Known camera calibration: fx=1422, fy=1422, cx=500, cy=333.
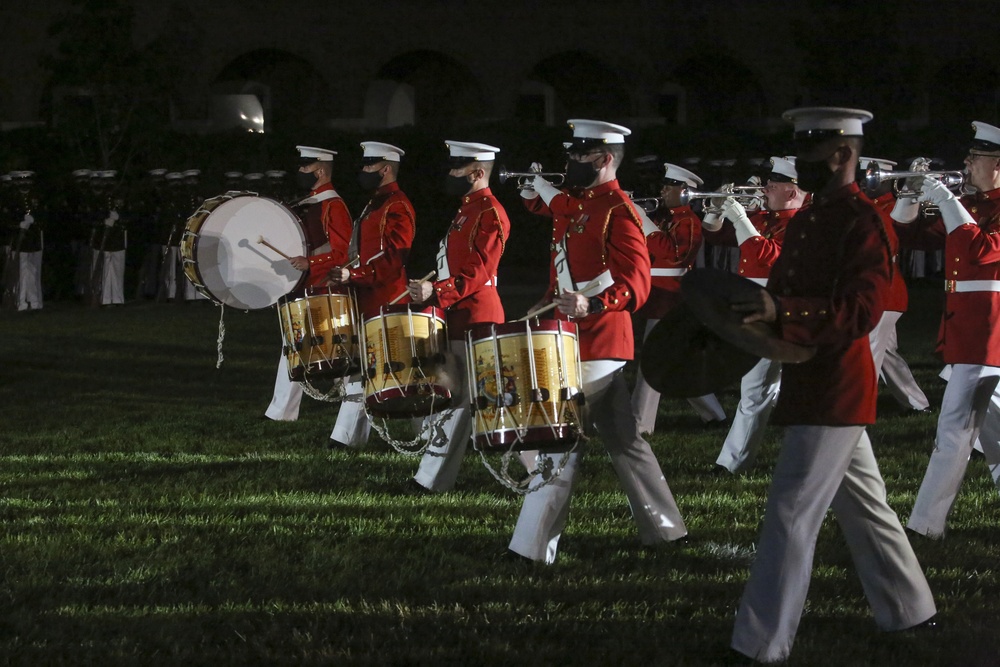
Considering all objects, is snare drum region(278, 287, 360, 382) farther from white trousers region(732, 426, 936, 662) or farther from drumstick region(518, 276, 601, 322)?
white trousers region(732, 426, 936, 662)

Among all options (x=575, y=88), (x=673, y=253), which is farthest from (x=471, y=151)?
(x=575, y=88)

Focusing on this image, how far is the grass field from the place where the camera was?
475 cm

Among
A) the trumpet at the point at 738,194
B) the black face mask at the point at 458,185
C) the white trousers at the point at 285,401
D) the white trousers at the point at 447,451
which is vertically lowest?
the white trousers at the point at 285,401

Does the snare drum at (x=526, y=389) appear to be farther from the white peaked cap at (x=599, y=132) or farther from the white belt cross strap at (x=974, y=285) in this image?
the white belt cross strap at (x=974, y=285)

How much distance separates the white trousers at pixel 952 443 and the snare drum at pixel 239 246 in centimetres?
409

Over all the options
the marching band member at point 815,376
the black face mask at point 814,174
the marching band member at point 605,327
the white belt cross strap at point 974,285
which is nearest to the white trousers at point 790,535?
the marching band member at point 815,376

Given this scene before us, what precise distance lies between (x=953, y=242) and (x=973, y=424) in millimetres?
848

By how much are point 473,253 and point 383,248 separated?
115cm

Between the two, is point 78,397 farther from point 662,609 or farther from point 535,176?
point 662,609

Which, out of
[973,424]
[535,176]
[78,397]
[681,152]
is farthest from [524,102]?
[973,424]

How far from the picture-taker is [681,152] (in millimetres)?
25750

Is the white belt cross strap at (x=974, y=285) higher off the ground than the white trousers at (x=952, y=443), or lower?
higher

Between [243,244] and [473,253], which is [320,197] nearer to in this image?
[243,244]

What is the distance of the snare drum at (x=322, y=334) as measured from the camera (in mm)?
7711
